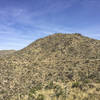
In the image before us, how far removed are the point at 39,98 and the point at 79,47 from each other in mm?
25422

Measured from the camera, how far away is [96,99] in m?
8.12

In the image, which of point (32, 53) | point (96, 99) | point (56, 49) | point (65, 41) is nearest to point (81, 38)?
point (65, 41)

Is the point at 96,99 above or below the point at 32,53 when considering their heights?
below

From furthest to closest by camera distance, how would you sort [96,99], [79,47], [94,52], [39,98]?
[79,47], [94,52], [39,98], [96,99]

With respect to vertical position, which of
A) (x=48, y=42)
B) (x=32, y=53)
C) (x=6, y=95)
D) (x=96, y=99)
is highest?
(x=48, y=42)

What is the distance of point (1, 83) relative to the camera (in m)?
15.1

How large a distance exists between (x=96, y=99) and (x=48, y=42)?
31784 millimetres

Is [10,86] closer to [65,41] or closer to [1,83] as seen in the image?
[1,83]

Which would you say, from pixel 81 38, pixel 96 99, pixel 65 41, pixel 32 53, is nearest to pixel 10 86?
pixel 96 99

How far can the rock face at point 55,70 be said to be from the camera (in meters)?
11.1

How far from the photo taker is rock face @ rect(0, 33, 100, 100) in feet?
36.5

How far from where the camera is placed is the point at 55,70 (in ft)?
65.8

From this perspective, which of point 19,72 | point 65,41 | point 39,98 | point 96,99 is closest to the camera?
point 96,99

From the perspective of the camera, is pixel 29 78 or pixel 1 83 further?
pixel 29 78
